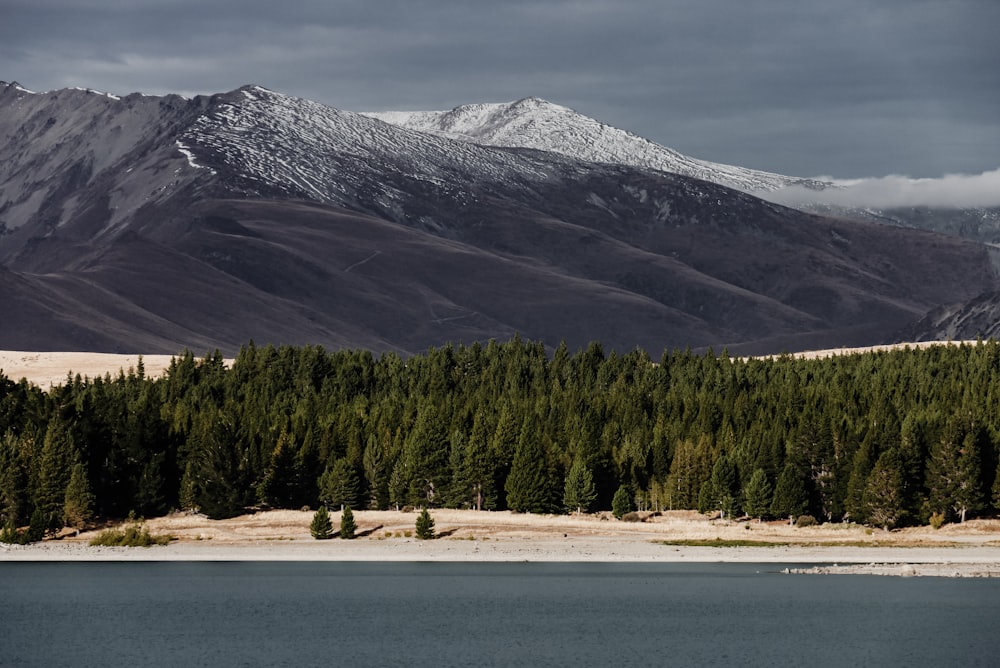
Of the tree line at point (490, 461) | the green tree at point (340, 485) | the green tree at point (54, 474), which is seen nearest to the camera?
the green tree at point (54, 474)

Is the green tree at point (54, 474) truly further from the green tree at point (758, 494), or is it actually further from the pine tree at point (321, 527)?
the green tree at point (758, 494)

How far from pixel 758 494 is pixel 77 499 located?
5732 cm

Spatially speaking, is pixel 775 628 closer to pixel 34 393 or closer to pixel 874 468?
pixel 874 468

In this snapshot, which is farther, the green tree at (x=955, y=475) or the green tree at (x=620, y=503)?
the green tree at (x=620, y=503)

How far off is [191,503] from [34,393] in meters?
28.9

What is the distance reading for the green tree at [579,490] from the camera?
5965 inches

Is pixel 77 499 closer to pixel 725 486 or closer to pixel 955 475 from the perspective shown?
pixel 725 486

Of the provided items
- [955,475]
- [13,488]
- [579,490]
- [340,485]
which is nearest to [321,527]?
[340,485]

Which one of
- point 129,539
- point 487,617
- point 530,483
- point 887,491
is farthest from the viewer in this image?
point 530,483

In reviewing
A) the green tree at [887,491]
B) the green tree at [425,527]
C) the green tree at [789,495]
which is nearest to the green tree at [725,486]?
the green tree at [789,495]

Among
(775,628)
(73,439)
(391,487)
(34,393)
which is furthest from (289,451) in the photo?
(775,628)

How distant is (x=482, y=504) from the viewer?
15500 cm

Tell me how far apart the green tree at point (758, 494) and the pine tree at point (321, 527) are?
35.9 metres

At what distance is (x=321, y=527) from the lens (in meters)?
141
